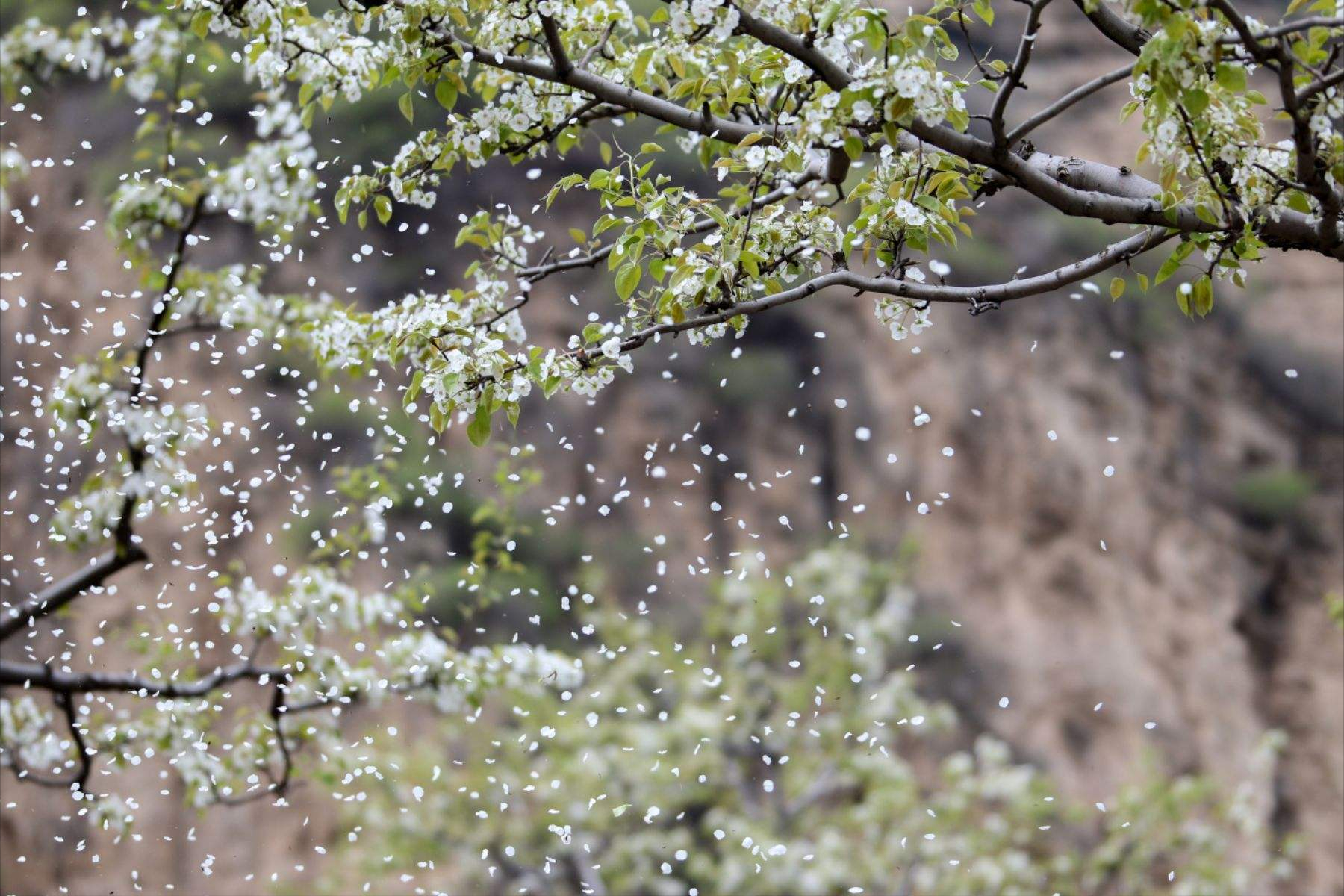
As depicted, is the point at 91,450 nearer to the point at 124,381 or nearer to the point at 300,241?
the point at 300,241

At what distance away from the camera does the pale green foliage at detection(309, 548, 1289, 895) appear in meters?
3.63

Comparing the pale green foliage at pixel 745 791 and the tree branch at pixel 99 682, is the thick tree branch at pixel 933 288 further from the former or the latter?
the pale green foliage at pixel 745 791

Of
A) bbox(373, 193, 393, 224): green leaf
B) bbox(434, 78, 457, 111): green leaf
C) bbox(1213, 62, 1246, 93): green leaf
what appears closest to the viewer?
bbox(1213, 62, 1246, 93): green leaf

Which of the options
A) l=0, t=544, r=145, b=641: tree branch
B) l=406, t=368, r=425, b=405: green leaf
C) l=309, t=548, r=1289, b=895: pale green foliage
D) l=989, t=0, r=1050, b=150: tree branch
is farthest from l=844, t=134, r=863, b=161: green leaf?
l=309, t=548, r=1289, b=895: pale green foliage

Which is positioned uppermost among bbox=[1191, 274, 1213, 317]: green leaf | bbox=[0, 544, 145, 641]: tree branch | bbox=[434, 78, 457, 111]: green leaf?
bbox=[434, 78, 457, 111]: green leaf

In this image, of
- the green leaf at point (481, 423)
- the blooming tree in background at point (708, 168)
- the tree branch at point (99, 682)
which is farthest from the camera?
the tree branch at point (99, 682)

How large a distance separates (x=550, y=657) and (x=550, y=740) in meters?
1.41

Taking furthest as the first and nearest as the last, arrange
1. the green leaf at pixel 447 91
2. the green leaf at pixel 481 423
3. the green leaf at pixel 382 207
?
the green leaf at pixel 382 207 → the green leaf at pixel 447 91 → the green leaf at pixel 481 423

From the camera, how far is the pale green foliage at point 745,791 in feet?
11.9

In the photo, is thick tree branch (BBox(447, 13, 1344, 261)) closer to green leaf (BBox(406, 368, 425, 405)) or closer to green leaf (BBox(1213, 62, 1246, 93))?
green leaf (BBox(1213, 62, 1246, 93))

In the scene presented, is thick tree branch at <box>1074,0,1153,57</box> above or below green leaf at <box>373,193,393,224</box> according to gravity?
below

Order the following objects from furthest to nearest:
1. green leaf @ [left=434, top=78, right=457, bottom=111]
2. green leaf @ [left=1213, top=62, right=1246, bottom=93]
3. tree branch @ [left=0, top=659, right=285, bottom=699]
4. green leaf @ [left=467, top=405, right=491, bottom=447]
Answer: tree branch @ [left=0, top=659, right=285, bottom=699] < green leaf @ [left=434, top=78, right=457, bottom=111] < green leaf @ [left=467, top=405, right=491, bottom=447] < green leaf @ [left=1213, top=62, right=1246, bottom=93]

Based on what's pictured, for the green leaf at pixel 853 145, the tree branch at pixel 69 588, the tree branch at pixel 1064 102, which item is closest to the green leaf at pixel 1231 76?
the tree branch at pixel 1064 102

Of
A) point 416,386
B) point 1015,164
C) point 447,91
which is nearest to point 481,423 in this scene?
point 416,386
